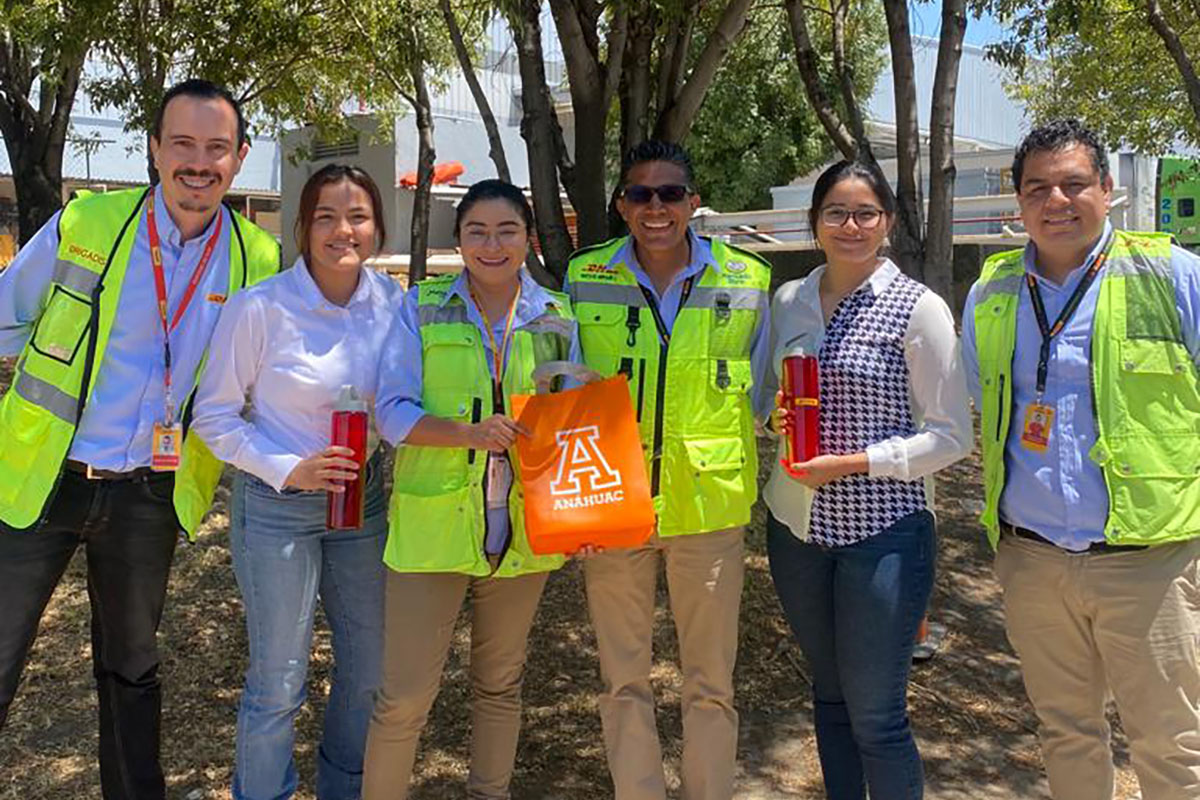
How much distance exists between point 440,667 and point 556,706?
5.59 ft

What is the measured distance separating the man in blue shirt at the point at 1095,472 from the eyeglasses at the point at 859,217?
1.36 feet

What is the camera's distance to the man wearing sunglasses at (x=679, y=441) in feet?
10.3

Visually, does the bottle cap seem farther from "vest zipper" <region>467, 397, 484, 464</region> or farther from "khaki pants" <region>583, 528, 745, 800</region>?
"khaki pants" <region>583, 528, 745, 800</region>

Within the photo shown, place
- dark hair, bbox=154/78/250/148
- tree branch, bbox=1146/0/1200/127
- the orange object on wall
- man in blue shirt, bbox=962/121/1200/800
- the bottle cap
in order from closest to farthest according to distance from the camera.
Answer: man in blue shirt, bbox=962/121/1200/800 < the bottle cap < dark hair, bbox=154/78/250/148 < tree branch, bbox=1146/0/1200/127 < the orange object on wall

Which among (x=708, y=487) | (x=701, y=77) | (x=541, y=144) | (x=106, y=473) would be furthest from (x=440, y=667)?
(x=701, y=77)

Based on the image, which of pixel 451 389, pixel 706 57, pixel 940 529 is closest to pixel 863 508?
pixel 451 389

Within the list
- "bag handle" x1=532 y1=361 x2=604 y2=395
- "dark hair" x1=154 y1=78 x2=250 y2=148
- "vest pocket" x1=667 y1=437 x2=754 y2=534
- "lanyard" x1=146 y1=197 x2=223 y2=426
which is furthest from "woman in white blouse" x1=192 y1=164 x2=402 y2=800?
"vest pocket" x1=667 y1=437 x2=754 y2=534

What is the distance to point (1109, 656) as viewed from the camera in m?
2.84

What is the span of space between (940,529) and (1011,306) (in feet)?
14.0

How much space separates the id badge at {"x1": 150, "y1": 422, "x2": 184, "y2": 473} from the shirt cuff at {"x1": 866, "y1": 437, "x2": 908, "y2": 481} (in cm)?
197

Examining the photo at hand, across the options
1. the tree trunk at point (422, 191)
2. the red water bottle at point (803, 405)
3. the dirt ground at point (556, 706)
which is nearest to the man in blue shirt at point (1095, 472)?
the red water bottle at point (803, 405)

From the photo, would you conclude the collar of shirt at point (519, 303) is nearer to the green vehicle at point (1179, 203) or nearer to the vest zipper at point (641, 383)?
the vest zipper at point (641, 383)

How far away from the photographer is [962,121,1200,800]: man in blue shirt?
9.09ft

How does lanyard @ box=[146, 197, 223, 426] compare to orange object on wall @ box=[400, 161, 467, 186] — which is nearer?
lanyard @ box=[146, 197, 223, 426]
